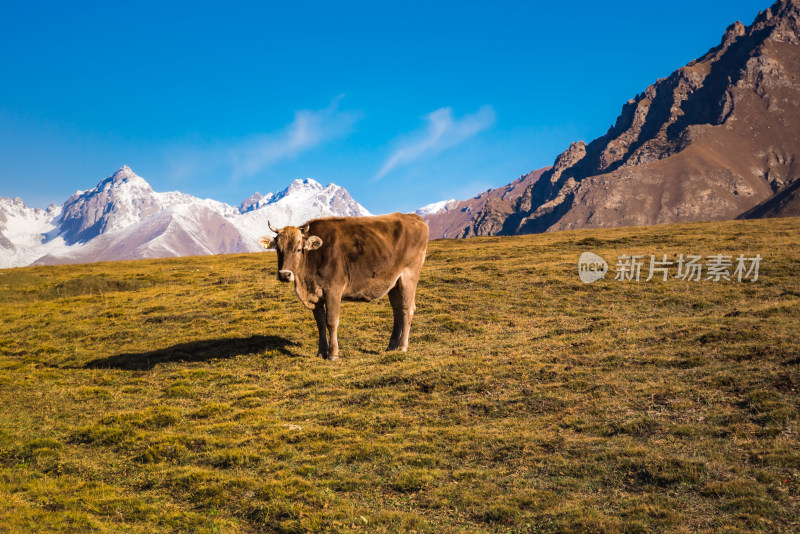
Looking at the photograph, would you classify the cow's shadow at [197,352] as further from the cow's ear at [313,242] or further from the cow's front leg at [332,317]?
the cow's ear at [313,242]

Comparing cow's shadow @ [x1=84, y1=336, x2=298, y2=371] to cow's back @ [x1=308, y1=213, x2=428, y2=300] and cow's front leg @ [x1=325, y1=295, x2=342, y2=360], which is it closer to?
cow's front leg @ [x1=325, y1=295, x2=342, y2=360]

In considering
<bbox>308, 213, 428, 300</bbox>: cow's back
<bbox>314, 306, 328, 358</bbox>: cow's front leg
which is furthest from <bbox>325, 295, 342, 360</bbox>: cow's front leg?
<bbox>308, 213, 428, 300</bbox>: cow's back

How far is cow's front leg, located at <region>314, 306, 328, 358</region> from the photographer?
20.6 metres

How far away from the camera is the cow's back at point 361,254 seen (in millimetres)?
20328

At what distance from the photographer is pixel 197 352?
80.5 ft

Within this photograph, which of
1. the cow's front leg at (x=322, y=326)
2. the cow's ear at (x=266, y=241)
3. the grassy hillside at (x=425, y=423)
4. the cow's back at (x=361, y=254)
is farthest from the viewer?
the cow's ear at (x=266, y=241)

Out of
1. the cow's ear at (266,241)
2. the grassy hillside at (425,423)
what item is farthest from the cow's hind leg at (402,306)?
the cow's ear at (266,241)

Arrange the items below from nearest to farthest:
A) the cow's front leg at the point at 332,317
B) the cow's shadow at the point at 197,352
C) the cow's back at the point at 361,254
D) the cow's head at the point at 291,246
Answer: the cow's head at the point at 291,246 < the cow's front leg at the point at 332,317 < the cow's back at the point at 361,254 < the cow's shadow at the point at 197,352

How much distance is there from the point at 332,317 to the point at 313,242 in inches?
112

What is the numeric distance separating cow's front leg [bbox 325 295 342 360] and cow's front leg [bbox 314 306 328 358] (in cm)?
18

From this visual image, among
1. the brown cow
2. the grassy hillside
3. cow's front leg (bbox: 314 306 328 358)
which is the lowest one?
the grassy hillside

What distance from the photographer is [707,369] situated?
1591cm

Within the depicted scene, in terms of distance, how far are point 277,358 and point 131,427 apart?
7900 millimetres

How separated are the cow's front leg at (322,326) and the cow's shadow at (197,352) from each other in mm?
1674
